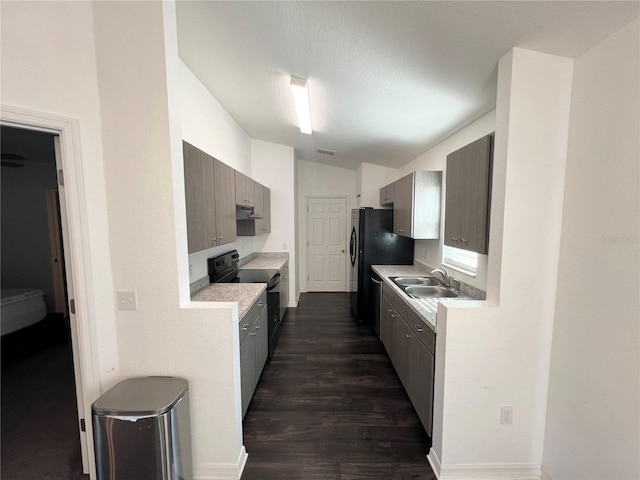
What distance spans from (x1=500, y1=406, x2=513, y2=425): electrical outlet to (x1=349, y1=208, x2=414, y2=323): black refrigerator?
7.50ft

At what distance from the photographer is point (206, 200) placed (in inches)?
78.9

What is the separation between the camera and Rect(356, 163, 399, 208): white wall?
4.95 meters

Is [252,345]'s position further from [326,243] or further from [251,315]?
[326,243]

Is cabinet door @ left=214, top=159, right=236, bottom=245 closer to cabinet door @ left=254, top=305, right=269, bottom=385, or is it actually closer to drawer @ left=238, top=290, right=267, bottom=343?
drawer @ left=238, top=290, right=267, bottom=343

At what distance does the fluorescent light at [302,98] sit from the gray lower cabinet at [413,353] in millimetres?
2102

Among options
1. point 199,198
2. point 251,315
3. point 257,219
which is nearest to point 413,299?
point 251,315

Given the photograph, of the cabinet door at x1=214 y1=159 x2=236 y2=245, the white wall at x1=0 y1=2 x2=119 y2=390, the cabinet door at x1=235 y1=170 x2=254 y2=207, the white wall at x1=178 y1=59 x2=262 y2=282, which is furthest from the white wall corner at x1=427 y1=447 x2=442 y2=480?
the cabinet door at x1=235 y1=170 x2=254 y2=207

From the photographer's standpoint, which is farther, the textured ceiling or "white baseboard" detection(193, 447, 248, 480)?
"white baseboard" detection(193, 447, 248, 480)

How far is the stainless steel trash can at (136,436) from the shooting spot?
1273 mm

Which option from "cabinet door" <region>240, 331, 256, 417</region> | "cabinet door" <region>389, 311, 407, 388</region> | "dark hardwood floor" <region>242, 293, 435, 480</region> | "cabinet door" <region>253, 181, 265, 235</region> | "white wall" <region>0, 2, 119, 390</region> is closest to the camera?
"white wall" <region>0, 2, 119, 390</region>

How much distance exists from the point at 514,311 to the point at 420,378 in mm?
833

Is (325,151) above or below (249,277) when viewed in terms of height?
above

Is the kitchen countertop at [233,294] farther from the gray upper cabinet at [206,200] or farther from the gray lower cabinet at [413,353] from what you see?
the gray lower cabinet at [413,353]

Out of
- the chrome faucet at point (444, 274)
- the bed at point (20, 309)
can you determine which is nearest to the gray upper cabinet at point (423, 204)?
the chrome faucet at point (444, 274)
